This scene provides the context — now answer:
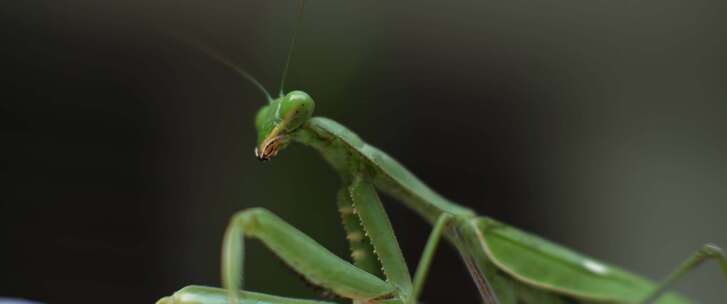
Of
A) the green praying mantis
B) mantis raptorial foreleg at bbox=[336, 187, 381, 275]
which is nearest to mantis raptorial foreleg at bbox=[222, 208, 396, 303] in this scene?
the green praying mantis

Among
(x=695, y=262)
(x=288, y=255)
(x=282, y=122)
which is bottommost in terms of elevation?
(x=695, y=262)

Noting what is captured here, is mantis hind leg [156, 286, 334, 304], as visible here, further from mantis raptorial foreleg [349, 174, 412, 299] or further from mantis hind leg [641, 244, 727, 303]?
mantis hind leg [641, 244, 727, 303]

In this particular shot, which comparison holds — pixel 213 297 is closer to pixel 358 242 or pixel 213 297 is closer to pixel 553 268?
pixel 358 242

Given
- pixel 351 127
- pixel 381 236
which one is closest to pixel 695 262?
pixel 381 236

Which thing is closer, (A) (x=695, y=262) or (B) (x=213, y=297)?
(B) (x=213, y=297)

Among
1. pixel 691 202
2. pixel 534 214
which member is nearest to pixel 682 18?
pixel 691 202
